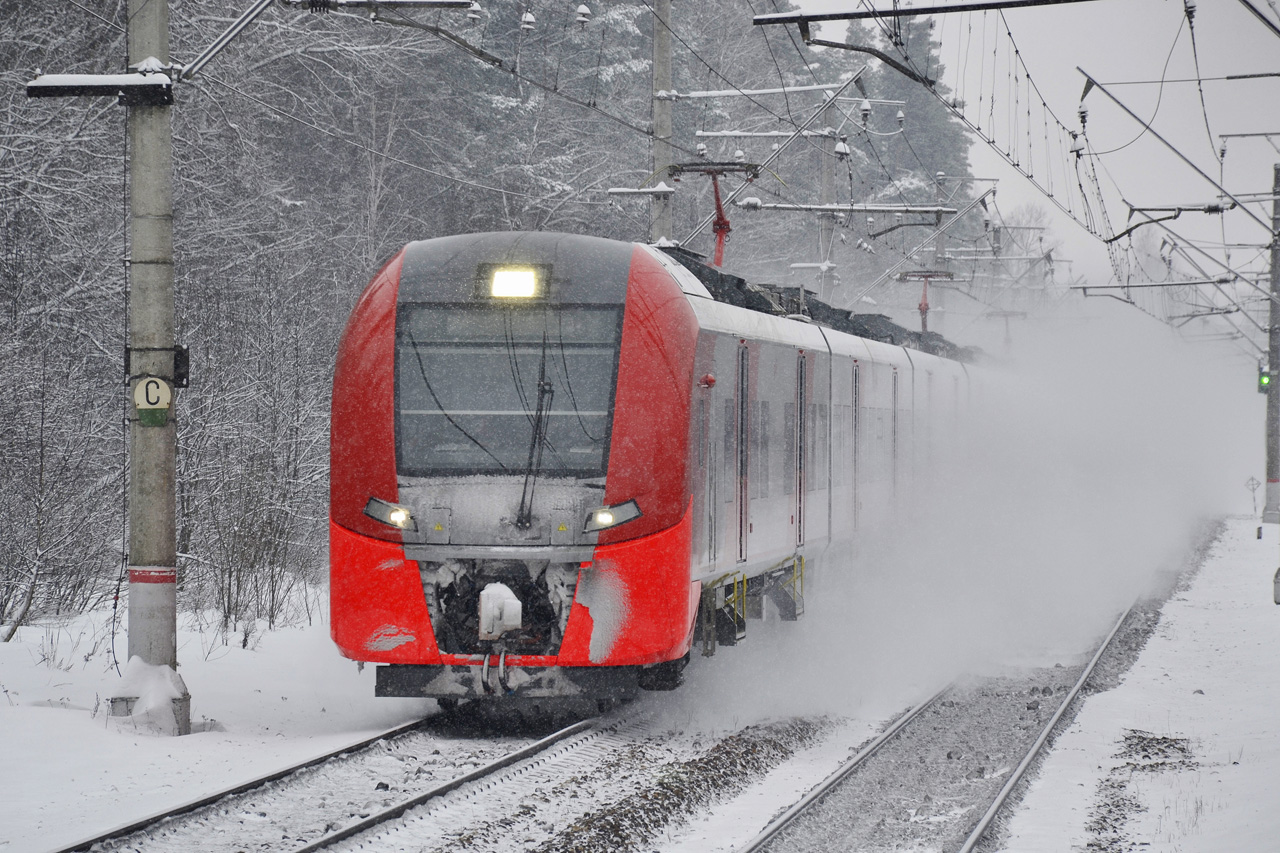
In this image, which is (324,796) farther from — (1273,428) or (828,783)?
(1273,428)

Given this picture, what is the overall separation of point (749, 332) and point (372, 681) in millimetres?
4239

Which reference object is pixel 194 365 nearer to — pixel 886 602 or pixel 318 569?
pixel 318 569

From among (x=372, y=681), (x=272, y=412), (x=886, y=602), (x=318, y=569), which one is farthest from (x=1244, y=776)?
(x=318, y=569)

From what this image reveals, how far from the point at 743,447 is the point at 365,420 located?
2948 mm

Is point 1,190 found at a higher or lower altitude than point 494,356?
higher

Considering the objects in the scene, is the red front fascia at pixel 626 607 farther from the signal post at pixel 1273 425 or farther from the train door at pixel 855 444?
the signal post at pixel 1273 425

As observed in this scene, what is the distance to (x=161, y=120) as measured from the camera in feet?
32.2

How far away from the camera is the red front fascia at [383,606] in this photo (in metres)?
9.05

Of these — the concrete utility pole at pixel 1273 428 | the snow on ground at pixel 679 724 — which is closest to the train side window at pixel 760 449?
the snow on ground at pixel 679 724

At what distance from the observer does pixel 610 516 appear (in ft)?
29.6

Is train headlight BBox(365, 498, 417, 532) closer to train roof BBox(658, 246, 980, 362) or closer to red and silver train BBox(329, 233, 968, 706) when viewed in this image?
red and silver train BBox(329, 233, 968, 706)

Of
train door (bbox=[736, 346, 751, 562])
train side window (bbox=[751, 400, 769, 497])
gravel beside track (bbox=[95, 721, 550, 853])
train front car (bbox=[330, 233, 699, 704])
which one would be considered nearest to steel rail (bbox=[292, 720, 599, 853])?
gravel beside track (bbox=[95, 721, 550, 853])

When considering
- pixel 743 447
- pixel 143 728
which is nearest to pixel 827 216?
pixel 743 447

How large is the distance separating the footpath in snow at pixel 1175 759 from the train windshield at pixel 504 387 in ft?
11.3
